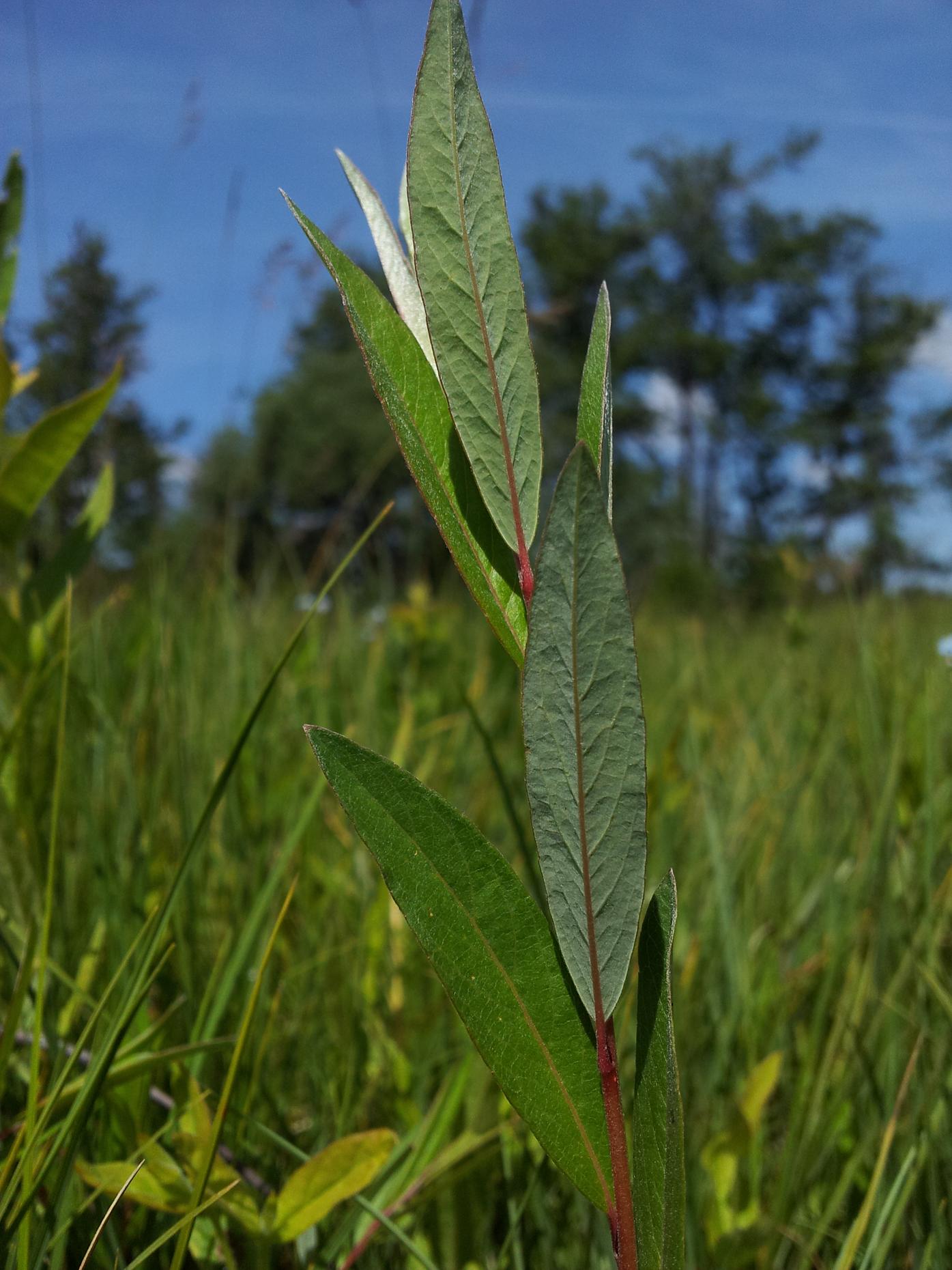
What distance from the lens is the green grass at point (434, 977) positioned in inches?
28.0

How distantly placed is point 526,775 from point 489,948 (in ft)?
0.26

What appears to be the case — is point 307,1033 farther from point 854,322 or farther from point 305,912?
point 854,322

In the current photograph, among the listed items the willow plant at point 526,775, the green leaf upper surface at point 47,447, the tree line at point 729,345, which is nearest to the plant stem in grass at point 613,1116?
the willow plant at point 526,775

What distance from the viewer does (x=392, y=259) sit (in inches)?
17.8

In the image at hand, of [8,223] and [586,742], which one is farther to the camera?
[8,223]

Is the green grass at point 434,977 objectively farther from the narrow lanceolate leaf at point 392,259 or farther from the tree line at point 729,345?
the tree line at point 729,345

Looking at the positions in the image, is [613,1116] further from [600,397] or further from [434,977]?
[434,977]

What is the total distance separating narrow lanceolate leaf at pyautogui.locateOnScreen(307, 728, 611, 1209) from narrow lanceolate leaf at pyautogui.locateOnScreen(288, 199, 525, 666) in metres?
0.08

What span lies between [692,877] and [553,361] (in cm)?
2451

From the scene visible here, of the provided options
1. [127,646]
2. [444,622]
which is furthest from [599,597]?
[444,622]

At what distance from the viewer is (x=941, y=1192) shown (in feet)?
2.44

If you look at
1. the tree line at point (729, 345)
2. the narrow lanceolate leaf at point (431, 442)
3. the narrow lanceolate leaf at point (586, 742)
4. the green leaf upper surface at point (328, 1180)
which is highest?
the tree line at point (729, 345)

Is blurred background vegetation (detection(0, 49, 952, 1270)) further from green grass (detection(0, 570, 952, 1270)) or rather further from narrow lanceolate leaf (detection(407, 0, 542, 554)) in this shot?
narrow lanceolate leaf (detection(407, 0, 542, 554))

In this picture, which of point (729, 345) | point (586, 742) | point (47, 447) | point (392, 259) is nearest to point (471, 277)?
point (392, 259)
